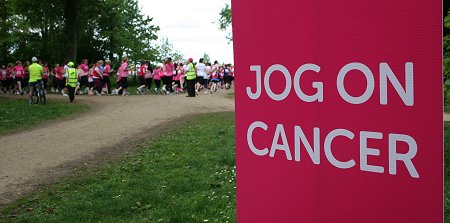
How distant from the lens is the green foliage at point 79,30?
1231 inches

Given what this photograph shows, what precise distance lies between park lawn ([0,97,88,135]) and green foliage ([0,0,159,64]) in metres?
13.5

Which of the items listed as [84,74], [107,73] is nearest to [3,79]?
[84,74]

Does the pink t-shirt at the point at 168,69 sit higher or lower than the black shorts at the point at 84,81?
higher

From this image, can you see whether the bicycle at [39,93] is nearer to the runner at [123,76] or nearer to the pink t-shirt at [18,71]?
the runner at [123,76]

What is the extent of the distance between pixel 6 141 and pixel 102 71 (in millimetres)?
14397

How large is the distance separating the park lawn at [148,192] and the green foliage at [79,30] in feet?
80.7

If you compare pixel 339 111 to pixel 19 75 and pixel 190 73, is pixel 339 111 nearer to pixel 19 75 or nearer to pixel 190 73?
pixel 190 73

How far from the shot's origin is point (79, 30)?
36.7m

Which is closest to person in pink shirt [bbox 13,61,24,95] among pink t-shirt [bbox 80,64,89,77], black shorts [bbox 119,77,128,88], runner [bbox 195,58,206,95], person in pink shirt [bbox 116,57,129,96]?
pink t-shirt [bbox 80,64,89,77]

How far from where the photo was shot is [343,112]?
5.88 ft

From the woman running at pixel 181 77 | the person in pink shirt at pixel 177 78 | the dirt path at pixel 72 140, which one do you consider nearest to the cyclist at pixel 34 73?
the dirt path at pixel 72 140

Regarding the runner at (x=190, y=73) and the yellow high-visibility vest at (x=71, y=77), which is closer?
the yellow high-visibility vest at (x=71, y=77)

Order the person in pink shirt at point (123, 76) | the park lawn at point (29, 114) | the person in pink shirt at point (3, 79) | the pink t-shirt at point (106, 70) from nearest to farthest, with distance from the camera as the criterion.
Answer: the park lawn at point (29, 114)
the person in pink shirt at point (123, 76)
the pink t-shirt at point (106, 70)
the person in pink shirt at point (3, 79)

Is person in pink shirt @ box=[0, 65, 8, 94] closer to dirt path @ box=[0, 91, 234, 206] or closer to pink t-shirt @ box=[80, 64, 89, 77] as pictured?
pink t-shirt @ box=[80, 64, 89, 77]
